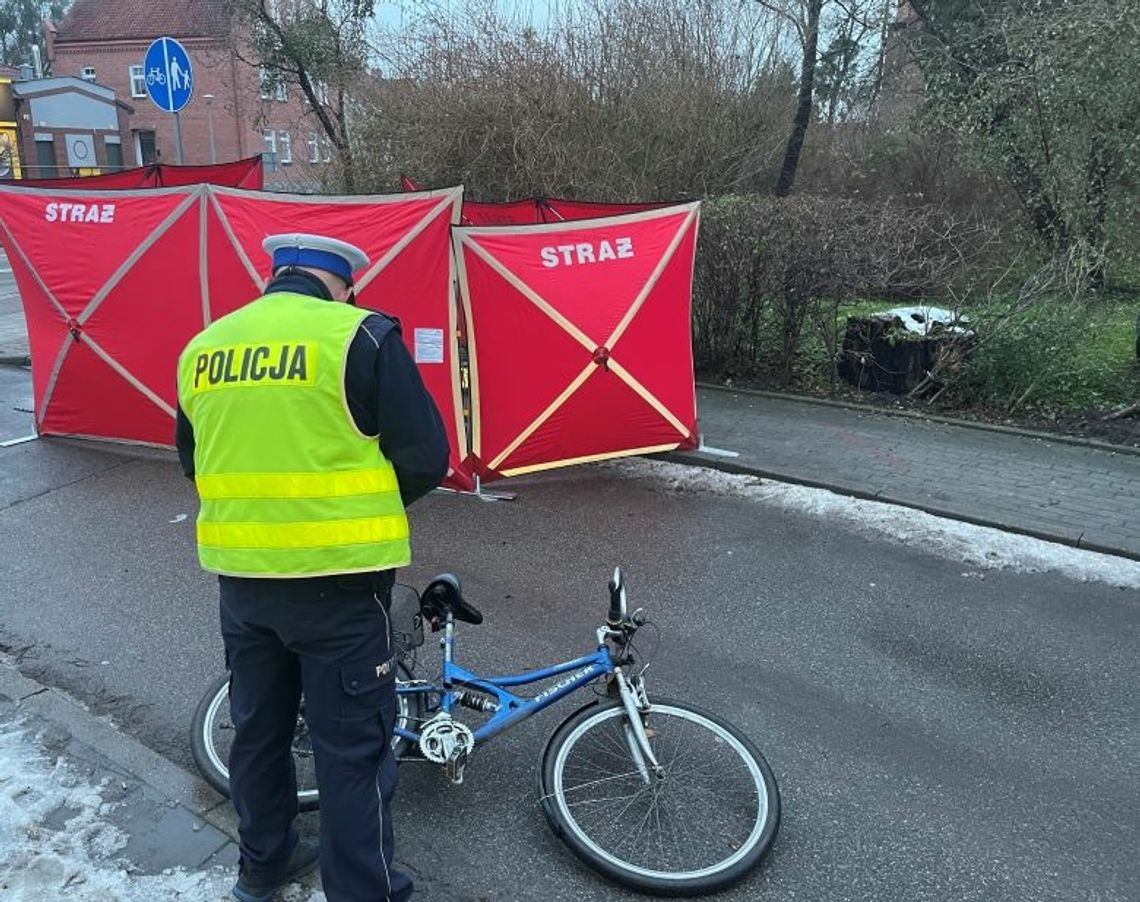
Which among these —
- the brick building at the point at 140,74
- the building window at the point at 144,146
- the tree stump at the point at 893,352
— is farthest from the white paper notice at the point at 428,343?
the building window at the point at 144,146

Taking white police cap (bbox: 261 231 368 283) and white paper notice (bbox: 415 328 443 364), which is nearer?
white police cap (bbox: 261 231 368 283)

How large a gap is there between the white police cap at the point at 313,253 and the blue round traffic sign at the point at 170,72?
24.4 ft

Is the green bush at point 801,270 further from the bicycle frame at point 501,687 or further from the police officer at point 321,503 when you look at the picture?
the police officer at point 321,503

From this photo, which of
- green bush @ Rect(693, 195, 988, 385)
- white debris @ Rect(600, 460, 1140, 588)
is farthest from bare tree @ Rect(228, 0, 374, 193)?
white debris @ Rect(600, 460, 1140, 588)

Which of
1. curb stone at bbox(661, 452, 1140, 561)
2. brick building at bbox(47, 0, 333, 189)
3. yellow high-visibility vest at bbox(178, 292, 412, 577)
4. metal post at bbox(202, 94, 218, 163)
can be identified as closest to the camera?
yellow high-visibility vest at bbox(178, 292, 412, 577)

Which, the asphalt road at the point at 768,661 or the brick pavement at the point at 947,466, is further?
the brick pavement at the point at 947,466

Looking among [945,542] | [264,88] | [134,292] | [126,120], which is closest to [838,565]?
[945,542]

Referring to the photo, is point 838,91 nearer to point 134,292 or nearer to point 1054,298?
point 1054,298

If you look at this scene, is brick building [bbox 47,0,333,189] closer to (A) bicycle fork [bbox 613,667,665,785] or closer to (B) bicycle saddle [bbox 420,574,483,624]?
(B) bicycle saddle [bbox 420,574,483,624]

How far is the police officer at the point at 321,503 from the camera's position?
224 cm

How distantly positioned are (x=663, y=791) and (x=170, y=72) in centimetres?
860

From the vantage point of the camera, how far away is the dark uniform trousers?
2.32m

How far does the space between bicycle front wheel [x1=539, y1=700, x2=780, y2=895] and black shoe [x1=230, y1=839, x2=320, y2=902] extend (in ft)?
2.53

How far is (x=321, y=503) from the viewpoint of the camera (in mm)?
2270
